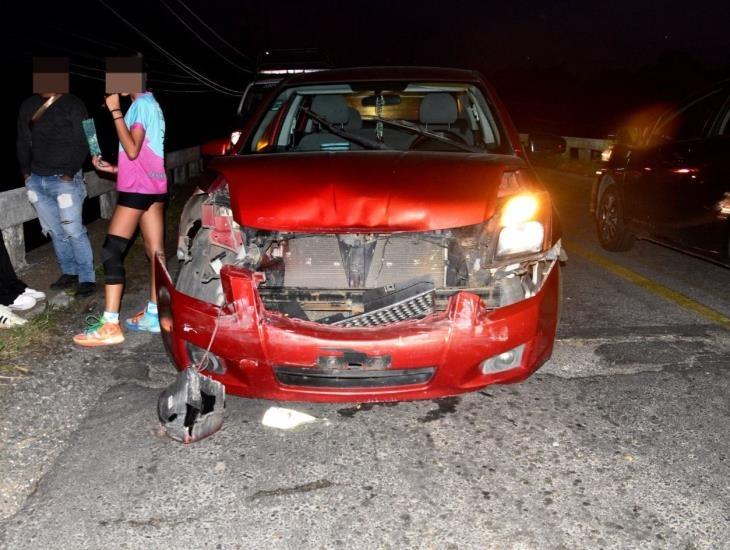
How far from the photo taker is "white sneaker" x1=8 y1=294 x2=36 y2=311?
5.15m

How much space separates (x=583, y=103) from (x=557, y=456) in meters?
60.5

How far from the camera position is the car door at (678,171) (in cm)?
554

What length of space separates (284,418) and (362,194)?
1116mm

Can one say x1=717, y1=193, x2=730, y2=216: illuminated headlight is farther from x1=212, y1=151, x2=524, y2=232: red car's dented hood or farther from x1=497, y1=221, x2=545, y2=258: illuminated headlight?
x1=497, y1=221, x2=545, y2=258: illuminated headlight

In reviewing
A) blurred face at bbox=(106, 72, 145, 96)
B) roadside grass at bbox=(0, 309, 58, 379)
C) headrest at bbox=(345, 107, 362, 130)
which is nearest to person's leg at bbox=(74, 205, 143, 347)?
roadside grass at bbox=(0, 309, 58, 379)

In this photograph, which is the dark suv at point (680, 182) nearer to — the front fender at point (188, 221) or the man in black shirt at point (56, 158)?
the front fender at point (188, 221)

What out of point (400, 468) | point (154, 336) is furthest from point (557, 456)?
point (154, 336)

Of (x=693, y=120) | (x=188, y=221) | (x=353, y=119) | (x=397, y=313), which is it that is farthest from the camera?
(x=693, y=120)

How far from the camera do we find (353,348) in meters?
2.96

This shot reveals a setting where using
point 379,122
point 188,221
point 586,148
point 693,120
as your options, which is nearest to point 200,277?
point 188,221

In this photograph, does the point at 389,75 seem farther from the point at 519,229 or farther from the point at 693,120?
the point at 693,120

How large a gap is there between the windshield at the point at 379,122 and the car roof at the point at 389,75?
5 centimetres

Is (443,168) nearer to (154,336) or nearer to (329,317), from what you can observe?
(329,317)

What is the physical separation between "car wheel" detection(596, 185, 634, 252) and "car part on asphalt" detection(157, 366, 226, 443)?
5.10 metres
